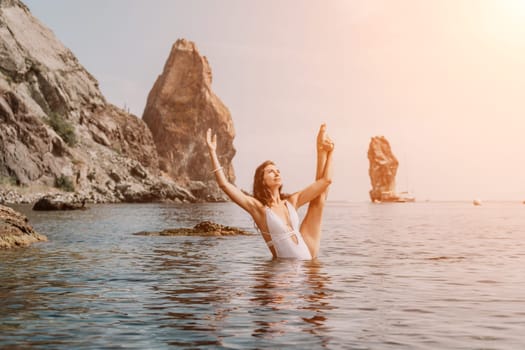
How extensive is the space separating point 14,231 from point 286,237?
11.6m

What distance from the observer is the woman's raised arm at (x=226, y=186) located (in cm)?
1238

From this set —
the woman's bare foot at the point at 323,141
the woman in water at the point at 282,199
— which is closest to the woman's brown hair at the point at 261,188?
the woman in water at the point at 282,199

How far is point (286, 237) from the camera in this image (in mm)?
13562

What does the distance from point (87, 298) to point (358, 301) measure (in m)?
4.24

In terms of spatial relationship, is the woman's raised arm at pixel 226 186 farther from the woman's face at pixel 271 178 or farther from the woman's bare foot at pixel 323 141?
the woman's bare foot at pixel 323 141

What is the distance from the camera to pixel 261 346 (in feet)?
21.8

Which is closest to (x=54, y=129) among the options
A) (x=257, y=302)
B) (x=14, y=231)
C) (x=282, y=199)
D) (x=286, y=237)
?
(x=14, y=231)

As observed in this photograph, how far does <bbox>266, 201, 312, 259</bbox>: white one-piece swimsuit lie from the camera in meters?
13.0

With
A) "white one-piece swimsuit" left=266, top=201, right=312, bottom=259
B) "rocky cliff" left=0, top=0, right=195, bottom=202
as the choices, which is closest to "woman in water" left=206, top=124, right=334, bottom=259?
"white one-piece swimsuit" left=266, top=201, right=312, bottom=259

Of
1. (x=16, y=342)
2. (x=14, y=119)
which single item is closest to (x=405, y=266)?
(x=16, y=342)

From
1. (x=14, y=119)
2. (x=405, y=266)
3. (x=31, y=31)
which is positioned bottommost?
(x=405, y=266)

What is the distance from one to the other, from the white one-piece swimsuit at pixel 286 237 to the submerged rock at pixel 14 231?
1030cm

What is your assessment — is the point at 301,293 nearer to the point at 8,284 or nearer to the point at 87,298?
the point at 87,298

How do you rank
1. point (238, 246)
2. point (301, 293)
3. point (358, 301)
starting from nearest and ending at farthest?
point (358, 301), point (301, 293), point (238, 246)
